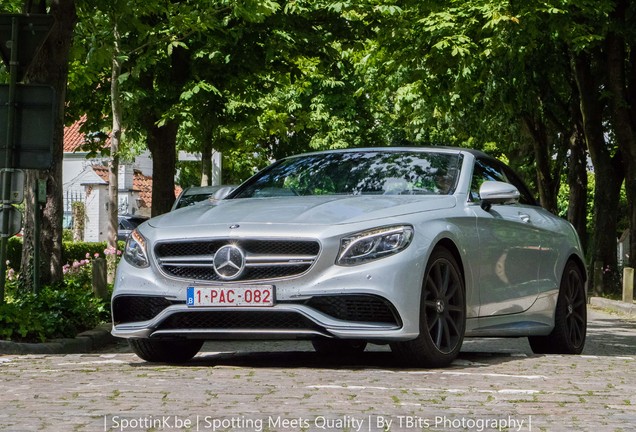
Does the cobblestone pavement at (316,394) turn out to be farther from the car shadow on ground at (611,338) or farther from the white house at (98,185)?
the white house at (98,185)

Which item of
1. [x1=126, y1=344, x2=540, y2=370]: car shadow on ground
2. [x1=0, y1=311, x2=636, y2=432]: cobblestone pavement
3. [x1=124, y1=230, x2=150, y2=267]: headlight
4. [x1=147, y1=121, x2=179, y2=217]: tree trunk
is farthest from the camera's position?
[x1=147, y1=121, x2=179, y2=217]: tree trunk

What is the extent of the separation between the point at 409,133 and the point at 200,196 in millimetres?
19658

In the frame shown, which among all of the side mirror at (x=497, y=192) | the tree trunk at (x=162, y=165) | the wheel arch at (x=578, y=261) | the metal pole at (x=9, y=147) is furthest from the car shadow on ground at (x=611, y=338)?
the tree trunk at (x=162, y=165)

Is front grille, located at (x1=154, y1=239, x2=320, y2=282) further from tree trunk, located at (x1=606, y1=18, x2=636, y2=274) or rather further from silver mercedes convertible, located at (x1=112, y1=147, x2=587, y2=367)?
tree trunk, located at (x1=606, y1=18, x2=636, y2=274)

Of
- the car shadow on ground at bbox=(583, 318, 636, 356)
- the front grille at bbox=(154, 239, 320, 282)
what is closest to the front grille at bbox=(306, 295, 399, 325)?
the front grille at bbox=(154, 239, 320, 282)

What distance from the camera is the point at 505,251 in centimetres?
979

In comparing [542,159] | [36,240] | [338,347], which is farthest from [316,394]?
[542,159]

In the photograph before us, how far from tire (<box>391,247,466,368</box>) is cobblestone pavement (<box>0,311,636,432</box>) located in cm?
16

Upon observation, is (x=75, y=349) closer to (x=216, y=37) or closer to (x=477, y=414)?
(x=477, y=414)

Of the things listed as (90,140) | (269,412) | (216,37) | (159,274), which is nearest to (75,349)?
(159,274)

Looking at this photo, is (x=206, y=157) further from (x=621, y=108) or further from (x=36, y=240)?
(x=36, y=240)

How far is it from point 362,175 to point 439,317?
53.8 inches

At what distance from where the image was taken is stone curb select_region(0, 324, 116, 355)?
11305 mm

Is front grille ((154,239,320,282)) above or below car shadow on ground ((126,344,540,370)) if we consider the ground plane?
above
